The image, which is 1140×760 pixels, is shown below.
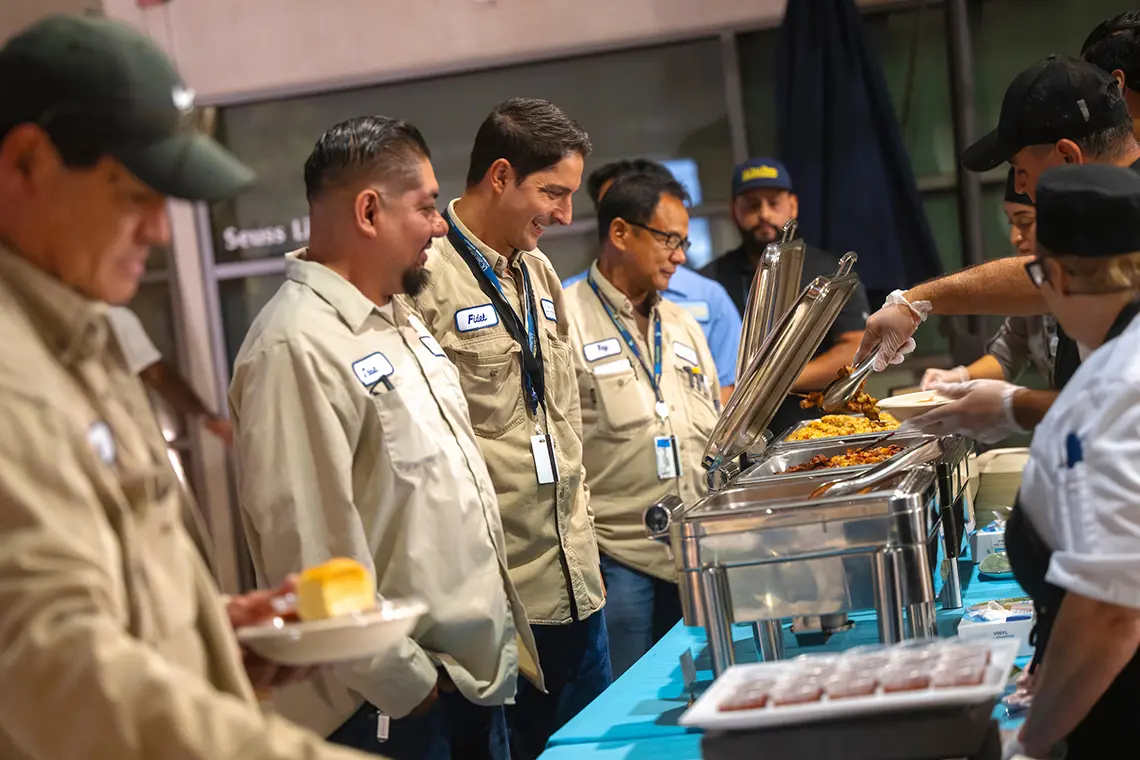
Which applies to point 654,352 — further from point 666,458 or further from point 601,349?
point 666,458

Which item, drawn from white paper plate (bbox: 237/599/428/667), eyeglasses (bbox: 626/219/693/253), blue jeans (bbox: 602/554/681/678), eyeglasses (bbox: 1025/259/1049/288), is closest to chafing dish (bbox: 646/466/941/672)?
eyeglasses (bbox: 1025/259/1049/288)

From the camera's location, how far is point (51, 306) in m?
1.02

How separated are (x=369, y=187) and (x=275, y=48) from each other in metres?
3.13

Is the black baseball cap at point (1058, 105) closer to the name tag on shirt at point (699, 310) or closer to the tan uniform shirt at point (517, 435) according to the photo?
the tan uniform shirt at point (517, 435)

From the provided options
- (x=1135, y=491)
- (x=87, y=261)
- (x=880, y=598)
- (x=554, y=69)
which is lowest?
(x=880, y=598)

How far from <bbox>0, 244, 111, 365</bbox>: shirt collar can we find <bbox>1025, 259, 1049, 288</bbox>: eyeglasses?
92 centimetres

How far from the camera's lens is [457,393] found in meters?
2.06

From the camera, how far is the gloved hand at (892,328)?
2.45m

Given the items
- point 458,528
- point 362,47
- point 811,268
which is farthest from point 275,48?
point 458,528

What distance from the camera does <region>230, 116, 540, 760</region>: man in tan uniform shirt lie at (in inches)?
70.5

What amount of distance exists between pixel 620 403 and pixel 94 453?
2.16 metres

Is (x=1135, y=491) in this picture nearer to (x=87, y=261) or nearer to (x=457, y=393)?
(x=87, y=261)

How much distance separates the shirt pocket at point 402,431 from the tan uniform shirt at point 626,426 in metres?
1.19

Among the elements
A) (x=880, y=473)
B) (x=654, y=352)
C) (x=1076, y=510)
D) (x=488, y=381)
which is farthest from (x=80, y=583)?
(x=654, y=352)
